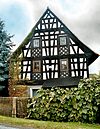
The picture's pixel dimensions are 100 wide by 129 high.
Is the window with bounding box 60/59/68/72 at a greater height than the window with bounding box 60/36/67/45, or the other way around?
the window with bounding box 60/36/67/45

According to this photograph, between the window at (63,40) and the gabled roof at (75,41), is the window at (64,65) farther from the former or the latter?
the gabled roof at (75,41)

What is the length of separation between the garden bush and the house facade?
50.5 ft

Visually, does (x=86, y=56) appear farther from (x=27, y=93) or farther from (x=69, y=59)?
(x=27, y=93)

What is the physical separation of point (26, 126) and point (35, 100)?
482 centimetres

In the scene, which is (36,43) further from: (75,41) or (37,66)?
(75,41)

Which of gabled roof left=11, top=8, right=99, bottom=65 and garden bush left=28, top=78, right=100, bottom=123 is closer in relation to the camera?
garden bush left=28, top=78, right=100, bottom=123

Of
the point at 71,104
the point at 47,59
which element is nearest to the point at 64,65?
the point at 47,59

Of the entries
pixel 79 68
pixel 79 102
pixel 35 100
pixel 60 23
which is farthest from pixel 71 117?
pixel 60 23

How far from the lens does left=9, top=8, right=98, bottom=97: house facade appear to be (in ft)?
127

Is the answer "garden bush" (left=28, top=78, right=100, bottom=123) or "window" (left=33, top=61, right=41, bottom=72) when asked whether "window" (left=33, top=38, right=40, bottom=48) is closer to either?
"window" (left=33, top=61, right=41, bottom=72)

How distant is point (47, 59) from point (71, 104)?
61.0 ft

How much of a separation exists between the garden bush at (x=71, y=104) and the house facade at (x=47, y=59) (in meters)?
15.4

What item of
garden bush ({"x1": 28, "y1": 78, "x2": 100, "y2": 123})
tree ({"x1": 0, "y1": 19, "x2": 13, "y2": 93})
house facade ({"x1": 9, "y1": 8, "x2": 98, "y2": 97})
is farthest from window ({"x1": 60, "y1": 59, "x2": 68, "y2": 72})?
garden bush ({"x1": 28, "y1": 78, "x2": 100, "y2": 123})

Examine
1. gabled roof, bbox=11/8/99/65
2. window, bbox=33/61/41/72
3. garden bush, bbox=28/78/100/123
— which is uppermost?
gabled roof, bbox=11/8/99/65
